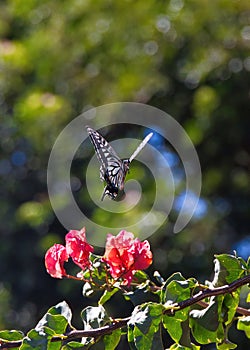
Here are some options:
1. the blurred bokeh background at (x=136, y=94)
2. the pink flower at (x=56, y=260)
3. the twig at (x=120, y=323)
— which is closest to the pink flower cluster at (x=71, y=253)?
the pink flower at (x=56, y=260)

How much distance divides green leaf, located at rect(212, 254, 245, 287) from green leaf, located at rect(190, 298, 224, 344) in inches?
1.3

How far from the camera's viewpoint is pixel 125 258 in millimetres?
994

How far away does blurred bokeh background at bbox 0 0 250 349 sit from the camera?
3.58m

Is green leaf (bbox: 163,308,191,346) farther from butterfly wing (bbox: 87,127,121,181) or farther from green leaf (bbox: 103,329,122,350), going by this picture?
butterfly wing (bbox: 87,127,121,181)

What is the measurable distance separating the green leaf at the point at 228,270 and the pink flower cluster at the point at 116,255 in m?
0.09

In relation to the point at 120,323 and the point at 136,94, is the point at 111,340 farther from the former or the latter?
the point at 136,94

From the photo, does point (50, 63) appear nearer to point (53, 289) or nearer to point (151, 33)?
point (151, 33)

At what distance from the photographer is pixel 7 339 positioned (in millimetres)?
934

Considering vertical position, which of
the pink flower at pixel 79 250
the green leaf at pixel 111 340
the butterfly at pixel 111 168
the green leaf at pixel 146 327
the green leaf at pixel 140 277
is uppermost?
the butterfly at pixel 111 168

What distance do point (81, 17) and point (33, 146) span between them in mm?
647

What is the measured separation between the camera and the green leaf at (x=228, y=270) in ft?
3.19

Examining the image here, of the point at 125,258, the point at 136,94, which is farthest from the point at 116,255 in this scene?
the point at 136,94

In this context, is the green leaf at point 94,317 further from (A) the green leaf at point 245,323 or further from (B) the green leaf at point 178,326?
(A) the green leaf at point 245,323

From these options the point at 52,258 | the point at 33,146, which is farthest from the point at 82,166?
the point at 52,258
